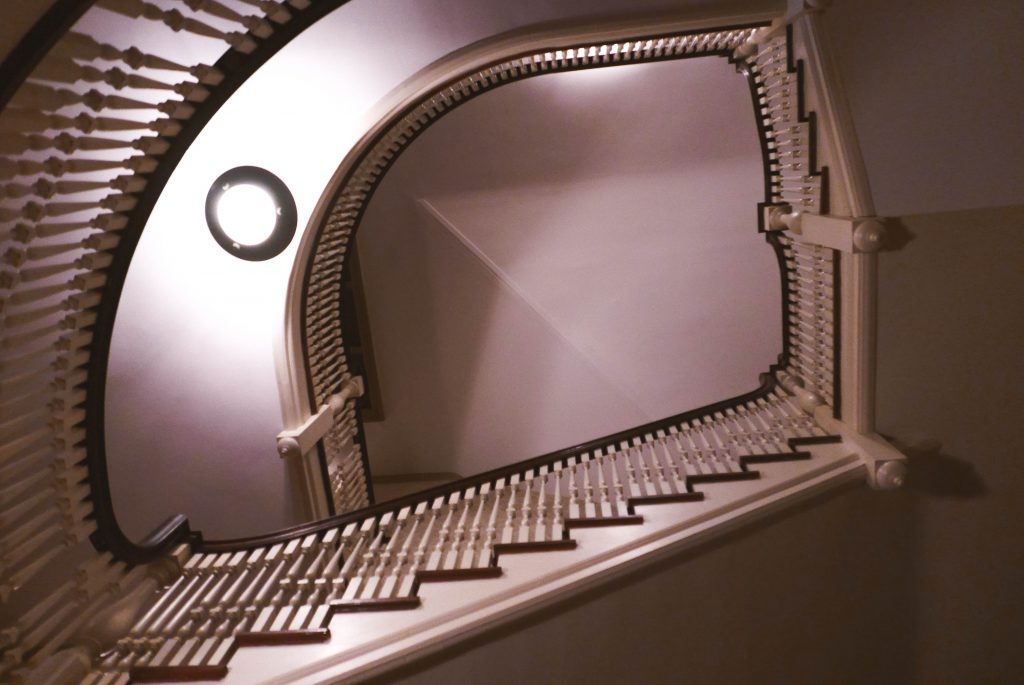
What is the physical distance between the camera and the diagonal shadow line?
18.7ft

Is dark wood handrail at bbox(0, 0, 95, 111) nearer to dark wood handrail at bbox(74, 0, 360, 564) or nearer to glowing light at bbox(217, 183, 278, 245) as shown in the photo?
dark wood handrail at bbox(74, 0, 360, 564)

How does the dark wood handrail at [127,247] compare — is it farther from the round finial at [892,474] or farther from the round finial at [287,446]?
the round finial at [892,474]

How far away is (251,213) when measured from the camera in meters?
3.48

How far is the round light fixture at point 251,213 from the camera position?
11.0 ft

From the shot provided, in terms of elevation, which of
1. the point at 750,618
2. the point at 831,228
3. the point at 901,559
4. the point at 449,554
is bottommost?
the point at 750,618

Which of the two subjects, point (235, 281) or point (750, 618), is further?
point (235, 281)

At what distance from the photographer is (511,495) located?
306cm

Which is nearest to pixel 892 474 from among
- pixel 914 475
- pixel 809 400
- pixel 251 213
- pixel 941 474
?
pixel 914 475

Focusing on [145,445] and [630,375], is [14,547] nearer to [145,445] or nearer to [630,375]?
[145,445]

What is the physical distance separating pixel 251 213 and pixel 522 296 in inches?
122

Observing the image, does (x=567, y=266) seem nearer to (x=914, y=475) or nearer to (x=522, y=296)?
(x=522, y=296)

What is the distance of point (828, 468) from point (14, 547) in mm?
3276

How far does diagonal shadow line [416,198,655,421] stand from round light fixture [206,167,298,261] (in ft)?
7.22

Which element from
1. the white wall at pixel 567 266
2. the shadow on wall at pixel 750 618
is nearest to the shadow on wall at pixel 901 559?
the shadow on wall at pixel 750 618
